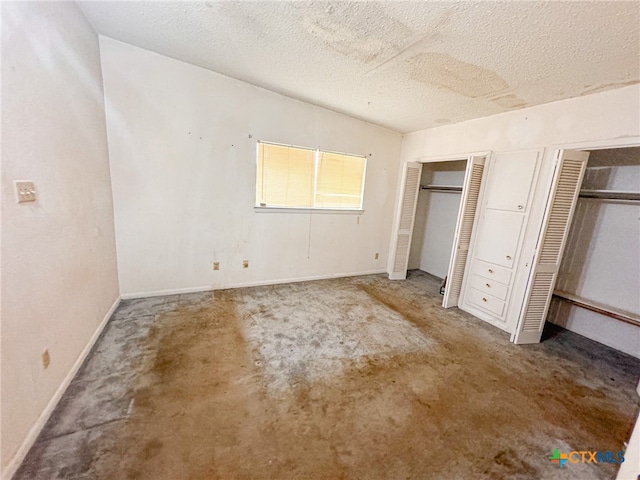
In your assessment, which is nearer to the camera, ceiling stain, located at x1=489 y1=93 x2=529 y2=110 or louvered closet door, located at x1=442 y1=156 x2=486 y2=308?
ceiling stain, located at x1=489 y1=93 x2=529 y2=110

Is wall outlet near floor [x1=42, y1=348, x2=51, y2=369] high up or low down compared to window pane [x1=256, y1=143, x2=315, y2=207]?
down

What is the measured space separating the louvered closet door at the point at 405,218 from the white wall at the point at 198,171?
34.7 inches

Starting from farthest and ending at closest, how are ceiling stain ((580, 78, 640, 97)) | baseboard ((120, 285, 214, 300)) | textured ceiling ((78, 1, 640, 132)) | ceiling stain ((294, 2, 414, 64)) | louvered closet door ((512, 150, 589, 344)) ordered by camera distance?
1. baseboard ((120, 285, 214, 300))
2. louvered closet door ((512, 150, 589, 344))
3. ceiling stain ((580, 78, 640, 97))
4. ceiling stain ((294, 2, 414, 64))
5. textured ceiling ((78, 1, 640, 132))

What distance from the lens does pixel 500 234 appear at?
3127mm

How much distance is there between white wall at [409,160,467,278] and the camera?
15.3 feet

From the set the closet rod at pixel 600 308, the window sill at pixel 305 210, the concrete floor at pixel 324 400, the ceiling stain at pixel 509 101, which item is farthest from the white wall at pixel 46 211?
the closet rod at pixel 600 308

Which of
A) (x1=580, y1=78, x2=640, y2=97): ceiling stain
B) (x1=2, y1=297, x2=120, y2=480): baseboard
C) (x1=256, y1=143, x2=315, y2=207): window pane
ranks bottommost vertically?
(x1=2, y1=297, x2=120, y2=480): baseboard

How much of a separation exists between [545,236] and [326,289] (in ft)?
9.01

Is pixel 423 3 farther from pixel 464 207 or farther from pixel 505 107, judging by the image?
pixel 464 207

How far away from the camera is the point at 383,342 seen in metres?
2.71

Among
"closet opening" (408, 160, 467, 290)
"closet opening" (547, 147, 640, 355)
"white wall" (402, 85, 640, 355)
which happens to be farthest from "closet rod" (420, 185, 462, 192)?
"closet opening" (547, 147, 640, 355)

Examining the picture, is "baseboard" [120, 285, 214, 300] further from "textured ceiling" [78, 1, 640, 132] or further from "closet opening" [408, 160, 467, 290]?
"closet opening" [408, 160, 467, 290]

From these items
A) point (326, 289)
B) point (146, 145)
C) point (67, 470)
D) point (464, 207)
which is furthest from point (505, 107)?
point (67, 470)

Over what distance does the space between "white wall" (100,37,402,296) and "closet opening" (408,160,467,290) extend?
1.59 metres
